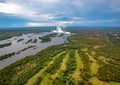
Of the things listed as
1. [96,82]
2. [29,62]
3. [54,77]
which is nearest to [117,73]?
[96,82]

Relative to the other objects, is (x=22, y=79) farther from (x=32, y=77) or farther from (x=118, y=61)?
(x=118, y=61)

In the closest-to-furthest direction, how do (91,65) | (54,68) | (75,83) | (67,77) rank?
(75,83) < (67,77) < (54,68) < (91,65)

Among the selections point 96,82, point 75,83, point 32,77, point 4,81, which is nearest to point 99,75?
Answer: point 96,82

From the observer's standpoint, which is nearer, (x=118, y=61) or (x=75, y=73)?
(x=75, y=73)

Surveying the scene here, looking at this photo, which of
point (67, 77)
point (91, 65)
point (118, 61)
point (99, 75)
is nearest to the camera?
point (67, 77)

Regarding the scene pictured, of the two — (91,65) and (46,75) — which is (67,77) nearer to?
(46,75)

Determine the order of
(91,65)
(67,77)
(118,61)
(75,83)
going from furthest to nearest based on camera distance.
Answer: (118,61) < (91,65) < (67,77) < (75,83)

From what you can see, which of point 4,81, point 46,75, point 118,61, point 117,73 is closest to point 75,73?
point 46,75

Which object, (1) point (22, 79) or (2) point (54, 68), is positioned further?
(2) point (54, 68)

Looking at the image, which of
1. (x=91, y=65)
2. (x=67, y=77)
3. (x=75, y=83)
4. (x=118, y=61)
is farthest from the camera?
(x=118, y=61)
